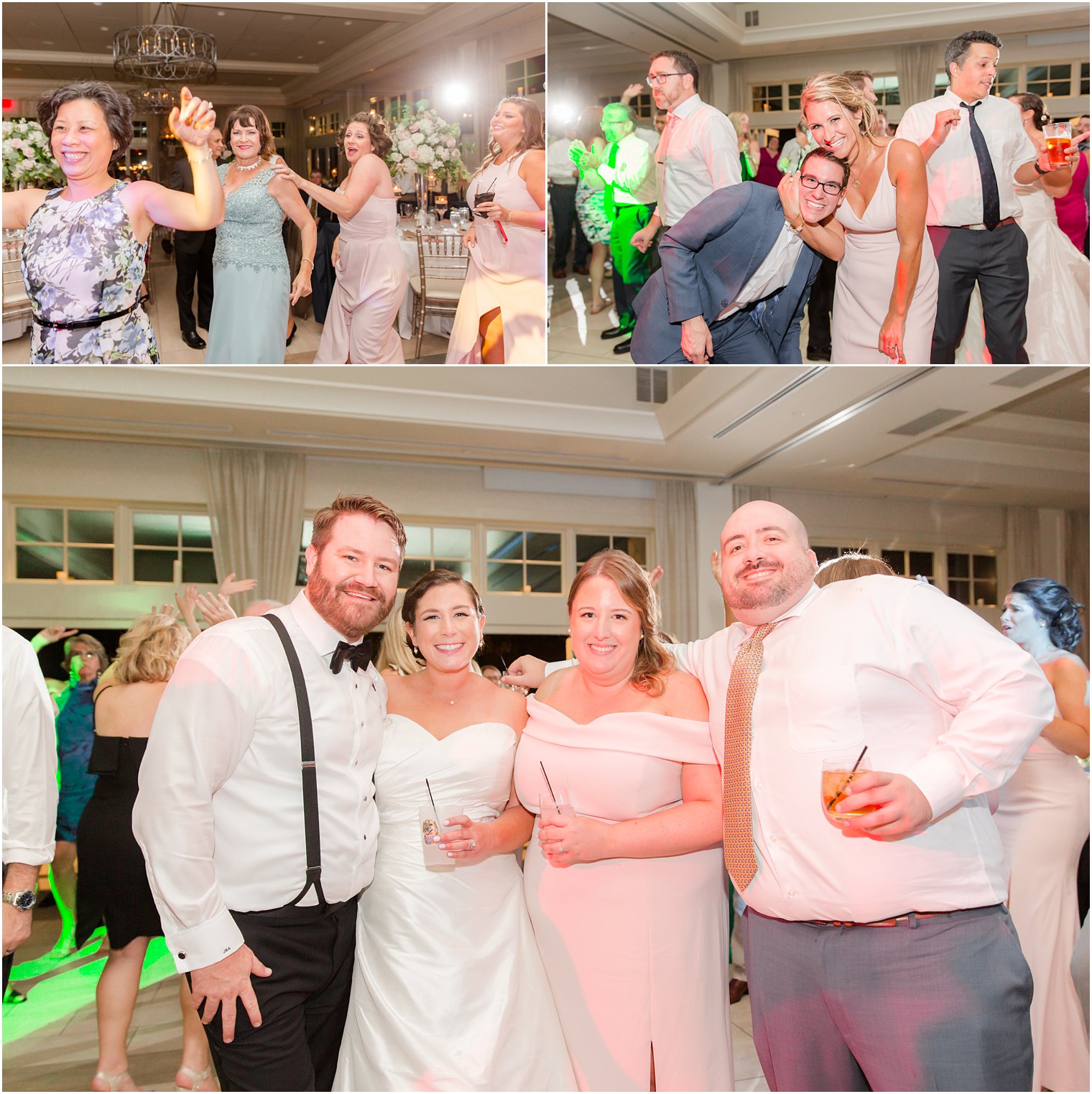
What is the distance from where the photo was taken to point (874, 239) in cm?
277

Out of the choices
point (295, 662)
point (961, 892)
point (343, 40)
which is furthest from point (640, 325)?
point (961, 892)

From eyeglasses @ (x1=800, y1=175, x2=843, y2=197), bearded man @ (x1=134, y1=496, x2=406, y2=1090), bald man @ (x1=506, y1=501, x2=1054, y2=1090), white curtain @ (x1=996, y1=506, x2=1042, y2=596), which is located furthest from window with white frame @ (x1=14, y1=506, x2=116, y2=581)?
white curtain @ (x1=996, y1=506, x2=1042, y2=596)

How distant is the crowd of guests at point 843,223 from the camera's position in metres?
2.70

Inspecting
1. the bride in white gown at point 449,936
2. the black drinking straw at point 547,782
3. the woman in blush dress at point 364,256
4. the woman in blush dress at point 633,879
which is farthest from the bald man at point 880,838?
the woman in blush dress at point 364,256

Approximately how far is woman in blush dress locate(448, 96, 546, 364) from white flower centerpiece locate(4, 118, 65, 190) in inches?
48.1

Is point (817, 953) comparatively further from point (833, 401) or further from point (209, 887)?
point (833, 401)

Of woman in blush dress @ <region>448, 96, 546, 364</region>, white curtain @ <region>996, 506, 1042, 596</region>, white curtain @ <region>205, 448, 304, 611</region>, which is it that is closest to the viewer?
woman in blush dress @ <region>448, 96, 546, 364</region>

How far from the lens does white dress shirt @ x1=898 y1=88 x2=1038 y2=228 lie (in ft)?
8.87

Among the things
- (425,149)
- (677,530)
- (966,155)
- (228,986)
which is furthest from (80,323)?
(966,155)

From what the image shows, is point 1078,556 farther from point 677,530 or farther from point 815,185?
point 815,185

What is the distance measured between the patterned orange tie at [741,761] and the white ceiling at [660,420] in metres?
1.24

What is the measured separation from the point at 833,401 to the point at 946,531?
3.53ft

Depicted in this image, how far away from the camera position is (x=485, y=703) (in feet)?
7.11

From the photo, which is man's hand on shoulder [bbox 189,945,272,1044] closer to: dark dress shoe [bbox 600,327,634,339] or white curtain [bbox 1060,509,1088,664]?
dark dress shoe [bbox 600,327,634,339]
